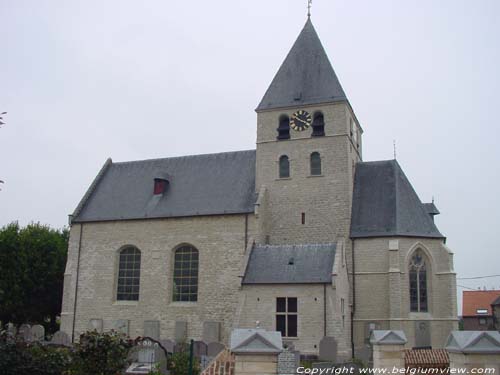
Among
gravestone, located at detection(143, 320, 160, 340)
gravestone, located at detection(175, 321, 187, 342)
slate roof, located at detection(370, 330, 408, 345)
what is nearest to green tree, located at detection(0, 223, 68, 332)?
gravestone, located at detection(143, 320, 160, 340)

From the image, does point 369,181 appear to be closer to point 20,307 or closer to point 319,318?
point 319,318

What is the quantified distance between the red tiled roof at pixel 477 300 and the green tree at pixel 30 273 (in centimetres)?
3631

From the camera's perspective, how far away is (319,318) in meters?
23.1

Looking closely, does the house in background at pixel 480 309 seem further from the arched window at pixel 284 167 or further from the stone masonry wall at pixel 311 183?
the arched window at pixel 284 167

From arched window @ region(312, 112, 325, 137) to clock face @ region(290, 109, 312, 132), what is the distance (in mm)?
310

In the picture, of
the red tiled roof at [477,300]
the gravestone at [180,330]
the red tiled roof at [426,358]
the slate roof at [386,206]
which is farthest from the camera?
the red tiled roof at [477,300]

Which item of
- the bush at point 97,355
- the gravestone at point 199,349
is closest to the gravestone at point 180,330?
the gravestone at point 199,349

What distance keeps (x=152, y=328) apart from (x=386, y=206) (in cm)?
1304

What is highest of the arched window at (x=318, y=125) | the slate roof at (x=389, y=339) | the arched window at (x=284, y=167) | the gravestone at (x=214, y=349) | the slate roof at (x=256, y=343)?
the arched window at (x=318, y=125)

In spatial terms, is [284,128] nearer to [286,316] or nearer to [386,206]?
[386,206]

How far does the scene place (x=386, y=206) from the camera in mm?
27438

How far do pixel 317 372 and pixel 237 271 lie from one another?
11.7 meters

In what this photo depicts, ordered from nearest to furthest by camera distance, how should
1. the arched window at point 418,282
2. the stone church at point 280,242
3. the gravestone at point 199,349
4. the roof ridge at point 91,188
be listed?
the gravestone at point 199,349 < the stone church at point 280,242 < the arched window at point 418,282 < the roof ridge at point 91,188

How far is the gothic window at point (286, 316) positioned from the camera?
23500 millimetres
